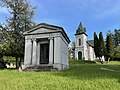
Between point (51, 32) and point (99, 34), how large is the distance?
27599 millimetres

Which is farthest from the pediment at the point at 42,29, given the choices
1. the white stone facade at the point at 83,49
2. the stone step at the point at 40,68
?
the white stone facade at the point at 83,49

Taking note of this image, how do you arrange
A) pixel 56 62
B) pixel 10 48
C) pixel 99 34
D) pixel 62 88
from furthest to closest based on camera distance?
pixel 99 34 < pixel 10 48 < pixel 56 62 < pixel 62 88

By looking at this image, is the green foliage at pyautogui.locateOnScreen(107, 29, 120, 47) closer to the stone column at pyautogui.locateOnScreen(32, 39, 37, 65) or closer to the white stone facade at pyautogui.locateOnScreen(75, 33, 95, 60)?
the white stone facade at pyautogui.locateOnScreen(75, 33, 95, 60)

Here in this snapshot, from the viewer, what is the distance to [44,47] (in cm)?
1681

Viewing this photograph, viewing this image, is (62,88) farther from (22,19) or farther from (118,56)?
(118,56)

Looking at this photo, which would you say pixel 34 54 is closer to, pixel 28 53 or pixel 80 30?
pixel 28 53

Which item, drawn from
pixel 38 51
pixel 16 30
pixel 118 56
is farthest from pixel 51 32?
pixel 118 56

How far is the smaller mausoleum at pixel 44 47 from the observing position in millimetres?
14882

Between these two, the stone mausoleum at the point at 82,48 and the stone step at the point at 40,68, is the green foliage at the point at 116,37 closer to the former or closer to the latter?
the stone mausoleum at the point at 82,48

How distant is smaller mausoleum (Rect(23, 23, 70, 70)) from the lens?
48.8ft

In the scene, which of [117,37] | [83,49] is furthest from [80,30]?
[117,37]

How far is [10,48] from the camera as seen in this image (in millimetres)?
18312

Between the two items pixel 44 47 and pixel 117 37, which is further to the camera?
pixel 117 37

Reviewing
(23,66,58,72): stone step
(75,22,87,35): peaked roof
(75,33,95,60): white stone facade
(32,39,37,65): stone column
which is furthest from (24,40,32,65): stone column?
(75,22,87,35): peaked roof
